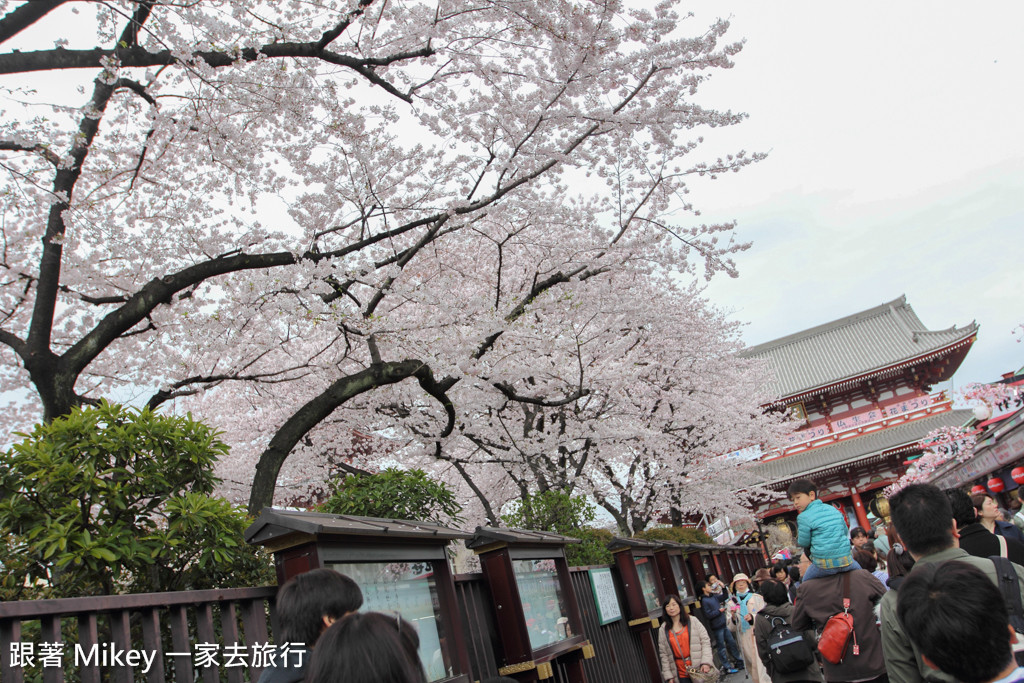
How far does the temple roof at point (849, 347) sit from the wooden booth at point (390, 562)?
29.8 m

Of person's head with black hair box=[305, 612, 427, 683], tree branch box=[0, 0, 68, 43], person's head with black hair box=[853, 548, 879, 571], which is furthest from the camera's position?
person's head with black hair box=[853, 548, 879, 571]

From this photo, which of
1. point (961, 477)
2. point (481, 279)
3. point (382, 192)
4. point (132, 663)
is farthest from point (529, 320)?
point (961, 477)

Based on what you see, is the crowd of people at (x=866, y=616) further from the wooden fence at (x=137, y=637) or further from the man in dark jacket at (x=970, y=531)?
the wooden fence at (x=137, y=637)

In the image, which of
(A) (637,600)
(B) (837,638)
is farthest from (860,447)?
(B) (837,638)

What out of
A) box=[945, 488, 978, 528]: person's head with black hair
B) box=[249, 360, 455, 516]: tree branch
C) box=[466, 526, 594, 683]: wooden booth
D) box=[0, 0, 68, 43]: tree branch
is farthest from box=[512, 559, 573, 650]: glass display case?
box=[0, 0, 68, 43]: tree branch

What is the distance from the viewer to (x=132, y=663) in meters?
2.69

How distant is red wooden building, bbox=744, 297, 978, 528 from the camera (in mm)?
29016

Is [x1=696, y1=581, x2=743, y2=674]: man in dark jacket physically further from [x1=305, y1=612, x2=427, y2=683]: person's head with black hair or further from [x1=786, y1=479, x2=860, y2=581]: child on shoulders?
[x1=305, y1=612, x2=427, y2=683]: person's head with black hair

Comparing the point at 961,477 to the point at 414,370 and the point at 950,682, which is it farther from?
the point at 950,682

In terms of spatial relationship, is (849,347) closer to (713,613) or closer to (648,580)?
(713,613)

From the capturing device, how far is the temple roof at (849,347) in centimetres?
3175

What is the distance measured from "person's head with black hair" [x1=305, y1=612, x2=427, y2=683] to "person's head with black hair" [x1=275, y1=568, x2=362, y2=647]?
0.80 meters

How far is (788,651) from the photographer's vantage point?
5391mm

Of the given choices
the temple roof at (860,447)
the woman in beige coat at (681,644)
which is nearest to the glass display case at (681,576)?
the woman in beige coat at (681,644)
